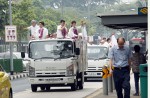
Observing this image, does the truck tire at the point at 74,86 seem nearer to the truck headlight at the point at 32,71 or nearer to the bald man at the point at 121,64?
the truck headlight at the point at 32,71

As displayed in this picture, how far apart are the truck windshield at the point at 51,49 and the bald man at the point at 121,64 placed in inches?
347

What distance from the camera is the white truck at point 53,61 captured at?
28.4 m

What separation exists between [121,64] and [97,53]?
18845mm

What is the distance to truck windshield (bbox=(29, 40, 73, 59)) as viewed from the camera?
1123 inches

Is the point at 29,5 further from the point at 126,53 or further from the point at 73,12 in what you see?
the point at 73,12

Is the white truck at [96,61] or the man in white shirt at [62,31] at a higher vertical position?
the man in white shirt at [62,31]

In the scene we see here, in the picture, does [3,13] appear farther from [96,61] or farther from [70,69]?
[70,69]

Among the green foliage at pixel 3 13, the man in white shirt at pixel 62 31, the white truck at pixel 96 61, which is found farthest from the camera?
the green foliage at pixel 3 13

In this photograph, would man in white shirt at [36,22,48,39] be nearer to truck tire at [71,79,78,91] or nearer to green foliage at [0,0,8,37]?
truck tire at [71,79,78,91]

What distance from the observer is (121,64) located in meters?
19.6

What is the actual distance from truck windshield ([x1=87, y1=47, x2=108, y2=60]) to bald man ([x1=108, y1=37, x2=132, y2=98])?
18.2m

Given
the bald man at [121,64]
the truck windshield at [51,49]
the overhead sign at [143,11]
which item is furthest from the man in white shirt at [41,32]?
the overhead sign at [143,11]

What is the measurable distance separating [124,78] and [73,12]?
10236cm

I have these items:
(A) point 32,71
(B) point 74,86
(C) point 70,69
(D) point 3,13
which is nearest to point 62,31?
(C) point 70,69
